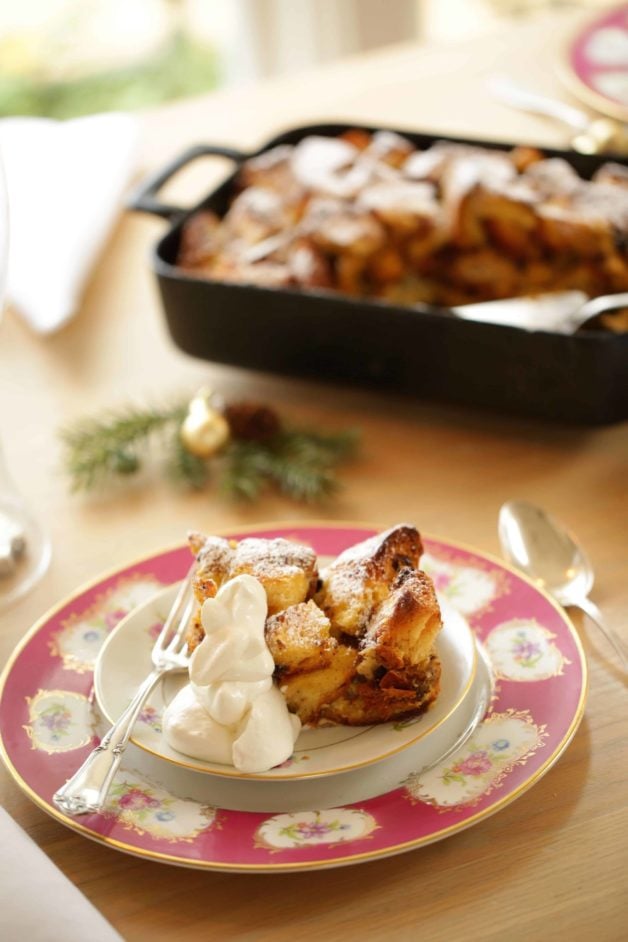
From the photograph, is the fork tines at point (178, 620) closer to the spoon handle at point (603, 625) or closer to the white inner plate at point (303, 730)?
the white inner plate at point (303, 730)

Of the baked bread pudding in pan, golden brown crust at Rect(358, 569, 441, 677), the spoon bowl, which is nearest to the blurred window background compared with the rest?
the baked bread pudding in pan

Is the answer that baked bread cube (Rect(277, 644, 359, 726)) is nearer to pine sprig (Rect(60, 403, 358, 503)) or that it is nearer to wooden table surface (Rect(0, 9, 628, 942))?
wooden table surface (Rect(0, 9, 628, 942))

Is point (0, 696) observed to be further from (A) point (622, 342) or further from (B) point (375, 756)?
(A) point (622, 342)

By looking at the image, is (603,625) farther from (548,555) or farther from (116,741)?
(116,741)

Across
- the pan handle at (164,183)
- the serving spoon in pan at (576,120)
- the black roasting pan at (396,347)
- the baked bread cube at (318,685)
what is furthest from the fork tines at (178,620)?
the serving spoon in pan at (576,120)

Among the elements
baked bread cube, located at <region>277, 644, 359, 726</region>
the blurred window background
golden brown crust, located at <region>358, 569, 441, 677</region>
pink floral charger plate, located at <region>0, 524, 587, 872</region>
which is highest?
golden brown crust, located at <region>358, 569, 441, 677</region>

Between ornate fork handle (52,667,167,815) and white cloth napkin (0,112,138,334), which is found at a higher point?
ornate fork handle (52,667,167,815)

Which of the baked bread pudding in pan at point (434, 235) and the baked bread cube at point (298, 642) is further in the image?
the baked bread pudding in pan at point (434, 235)
